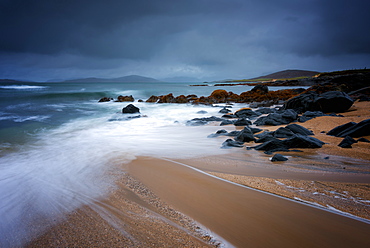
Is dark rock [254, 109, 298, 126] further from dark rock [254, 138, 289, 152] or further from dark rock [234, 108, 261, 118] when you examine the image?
dark rock [254, 138, 289, 152]

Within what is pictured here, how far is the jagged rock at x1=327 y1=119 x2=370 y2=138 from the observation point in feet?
15.9

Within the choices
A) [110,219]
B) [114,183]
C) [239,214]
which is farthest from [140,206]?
[239,214]

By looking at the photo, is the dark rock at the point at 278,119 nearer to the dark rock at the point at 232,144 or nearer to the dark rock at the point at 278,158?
the dark rock at the point at 232,144

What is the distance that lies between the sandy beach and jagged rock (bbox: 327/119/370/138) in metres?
1.61

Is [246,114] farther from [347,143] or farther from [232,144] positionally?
[347,143]

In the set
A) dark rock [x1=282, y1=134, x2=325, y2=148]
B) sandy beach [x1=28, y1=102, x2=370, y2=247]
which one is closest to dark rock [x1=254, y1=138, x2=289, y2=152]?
dark rock [x1=282, y1=134, x2=325, y2=148]

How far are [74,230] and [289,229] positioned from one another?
220 cm

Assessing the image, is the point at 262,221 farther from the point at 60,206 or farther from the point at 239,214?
the point at 60,206

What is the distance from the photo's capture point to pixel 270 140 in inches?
181

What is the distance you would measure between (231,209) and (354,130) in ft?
15.9

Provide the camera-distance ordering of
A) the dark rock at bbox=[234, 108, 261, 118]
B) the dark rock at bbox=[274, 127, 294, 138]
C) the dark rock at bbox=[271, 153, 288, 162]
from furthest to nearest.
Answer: the dark rock at bbox=[234, 108, 261, 118] → the dark rock at bbox=[274, 127, 294, 138] → the dark rock at bbox=[271, 153, 288, 162]

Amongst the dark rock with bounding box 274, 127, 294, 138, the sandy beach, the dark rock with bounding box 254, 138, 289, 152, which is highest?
the dark rock with bounding box 274, 127, 294, 138

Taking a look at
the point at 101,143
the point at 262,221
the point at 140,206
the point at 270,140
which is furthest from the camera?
the point at 101,143

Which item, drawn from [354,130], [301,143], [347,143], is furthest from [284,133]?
[354,130]
